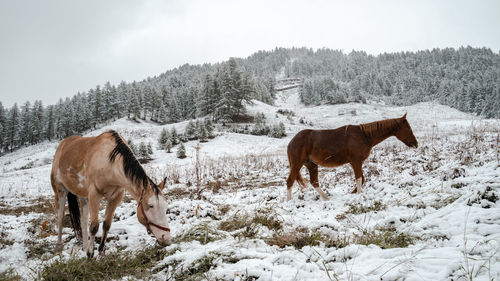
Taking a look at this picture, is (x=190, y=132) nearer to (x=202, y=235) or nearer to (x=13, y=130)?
(x=202, y=235)

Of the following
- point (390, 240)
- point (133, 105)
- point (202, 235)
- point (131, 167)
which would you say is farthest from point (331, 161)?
point (133, 105)

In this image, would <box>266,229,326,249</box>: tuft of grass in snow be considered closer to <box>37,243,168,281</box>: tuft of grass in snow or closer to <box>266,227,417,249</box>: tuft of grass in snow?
<box>266,227,417,249</box>: tuft of grass in snow

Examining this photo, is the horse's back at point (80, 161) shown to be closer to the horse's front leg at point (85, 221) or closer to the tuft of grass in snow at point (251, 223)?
the horse's front leg at point (85, 221)

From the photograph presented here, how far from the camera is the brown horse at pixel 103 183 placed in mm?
3217

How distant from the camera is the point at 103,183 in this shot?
376 cm

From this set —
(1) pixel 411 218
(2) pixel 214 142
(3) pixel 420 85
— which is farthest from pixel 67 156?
(3) pixel 420 85

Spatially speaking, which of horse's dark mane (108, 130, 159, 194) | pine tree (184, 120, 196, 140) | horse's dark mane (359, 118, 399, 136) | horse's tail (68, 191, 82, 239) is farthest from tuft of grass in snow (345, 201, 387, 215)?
pine tree (184, 120, 196, 140)

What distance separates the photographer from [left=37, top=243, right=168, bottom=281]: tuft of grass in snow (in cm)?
239

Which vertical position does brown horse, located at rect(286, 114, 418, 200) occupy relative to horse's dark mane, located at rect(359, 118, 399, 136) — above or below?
below

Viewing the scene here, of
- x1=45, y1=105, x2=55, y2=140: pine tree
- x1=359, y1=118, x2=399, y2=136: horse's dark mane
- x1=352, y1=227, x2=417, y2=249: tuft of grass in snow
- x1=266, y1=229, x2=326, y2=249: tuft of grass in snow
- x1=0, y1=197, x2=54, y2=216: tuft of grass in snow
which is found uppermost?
x1=45, y1=105, x2=55, y2=140: pine tree

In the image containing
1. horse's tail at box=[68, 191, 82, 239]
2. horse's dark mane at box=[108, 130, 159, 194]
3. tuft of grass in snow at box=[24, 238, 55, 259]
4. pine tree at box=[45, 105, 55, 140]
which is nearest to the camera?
horse's dark mane at box=[108, 130, 159, 194]

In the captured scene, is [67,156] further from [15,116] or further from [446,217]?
[15,116]

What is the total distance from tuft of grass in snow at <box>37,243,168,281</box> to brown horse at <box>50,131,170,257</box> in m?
0.39

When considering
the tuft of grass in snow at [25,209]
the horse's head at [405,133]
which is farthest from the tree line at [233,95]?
the tuft of grass in snow at [25,209]
